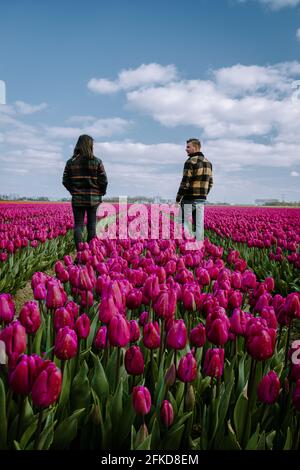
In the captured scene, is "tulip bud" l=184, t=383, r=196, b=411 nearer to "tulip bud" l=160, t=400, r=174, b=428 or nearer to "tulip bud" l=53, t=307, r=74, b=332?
"tulip bud" l=160, t=400, r=174, b=428

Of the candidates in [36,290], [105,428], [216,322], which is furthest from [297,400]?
[36,290]

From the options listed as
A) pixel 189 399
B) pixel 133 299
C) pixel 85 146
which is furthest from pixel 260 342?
pixel 85 146

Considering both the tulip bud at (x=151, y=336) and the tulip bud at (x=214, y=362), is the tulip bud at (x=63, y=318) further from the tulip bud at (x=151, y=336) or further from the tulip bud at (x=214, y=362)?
the tulip bud at (x=214, y=362)

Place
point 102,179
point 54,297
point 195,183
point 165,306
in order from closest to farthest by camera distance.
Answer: point 165,306 → point 54,297 → point 102,179 → point 195,183

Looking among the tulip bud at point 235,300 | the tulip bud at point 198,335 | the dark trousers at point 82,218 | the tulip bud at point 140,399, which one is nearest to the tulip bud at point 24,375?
the tulip bud at point 140,399

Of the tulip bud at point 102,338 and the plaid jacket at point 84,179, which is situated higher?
the plaid jacket at point 84,179

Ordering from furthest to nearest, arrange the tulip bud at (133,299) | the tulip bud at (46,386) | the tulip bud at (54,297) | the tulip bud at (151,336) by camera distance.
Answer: the tulip bud at (133,299)
the tulip bud at (54,297)
the tulip bud at (151,336)
the tulip bud at (46,386)

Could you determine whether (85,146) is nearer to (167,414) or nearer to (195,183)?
(195,183)

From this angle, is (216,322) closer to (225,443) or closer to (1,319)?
(225,443)

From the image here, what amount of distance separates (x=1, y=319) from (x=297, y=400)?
59.9 inches

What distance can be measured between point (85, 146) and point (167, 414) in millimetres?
6430

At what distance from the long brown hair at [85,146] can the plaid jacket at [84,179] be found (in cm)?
9

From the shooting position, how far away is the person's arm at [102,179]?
7.83 meters

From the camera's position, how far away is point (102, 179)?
7.90 metres
